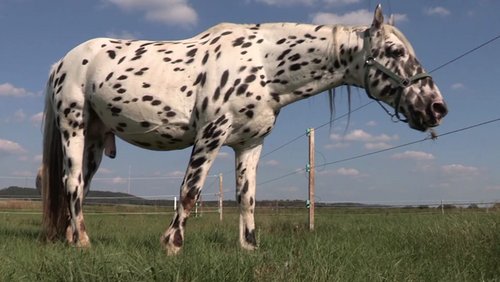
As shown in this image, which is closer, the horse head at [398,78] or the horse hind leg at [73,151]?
the horse head at [398,78]

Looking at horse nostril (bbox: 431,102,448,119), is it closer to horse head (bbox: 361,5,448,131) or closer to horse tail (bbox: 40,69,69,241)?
horse head (bbox: 361,5,448,131)

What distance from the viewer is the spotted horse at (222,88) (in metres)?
4.46

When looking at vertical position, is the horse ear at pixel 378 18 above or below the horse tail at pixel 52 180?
above

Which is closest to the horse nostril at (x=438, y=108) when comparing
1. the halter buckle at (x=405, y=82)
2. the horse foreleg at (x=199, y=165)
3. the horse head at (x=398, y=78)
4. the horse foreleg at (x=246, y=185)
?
the horse head at (x=398, y=78)

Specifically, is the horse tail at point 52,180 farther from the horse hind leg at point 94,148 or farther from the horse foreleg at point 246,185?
the horse foreleg at point 246,185

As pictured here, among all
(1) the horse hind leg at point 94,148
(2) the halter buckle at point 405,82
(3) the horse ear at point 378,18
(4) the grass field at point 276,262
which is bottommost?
(4) the grass field at point 276,262

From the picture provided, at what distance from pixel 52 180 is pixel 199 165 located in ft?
7.58

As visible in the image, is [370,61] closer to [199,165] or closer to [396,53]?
[396,53]

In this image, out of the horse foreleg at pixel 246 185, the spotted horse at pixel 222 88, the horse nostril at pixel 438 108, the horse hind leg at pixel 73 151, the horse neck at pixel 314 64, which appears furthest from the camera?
the horse hind leg at pixel 73 151

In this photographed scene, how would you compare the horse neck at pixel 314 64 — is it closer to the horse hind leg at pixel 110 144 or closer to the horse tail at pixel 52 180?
the horse hind leg at pixel 110 144

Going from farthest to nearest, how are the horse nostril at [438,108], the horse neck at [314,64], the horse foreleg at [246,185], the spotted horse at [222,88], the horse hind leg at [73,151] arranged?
the horse hind leg at [73,151] < the horse foreleg at [246,185] < the horse neck at [314,64] < the spotted horse at [222,88] < the horse nostril at [438,108]

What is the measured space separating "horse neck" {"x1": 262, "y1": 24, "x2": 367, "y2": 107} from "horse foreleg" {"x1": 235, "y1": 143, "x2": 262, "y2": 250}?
61cm

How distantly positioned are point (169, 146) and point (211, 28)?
131 centimetres

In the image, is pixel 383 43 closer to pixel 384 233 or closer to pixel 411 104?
pixel 411 104
